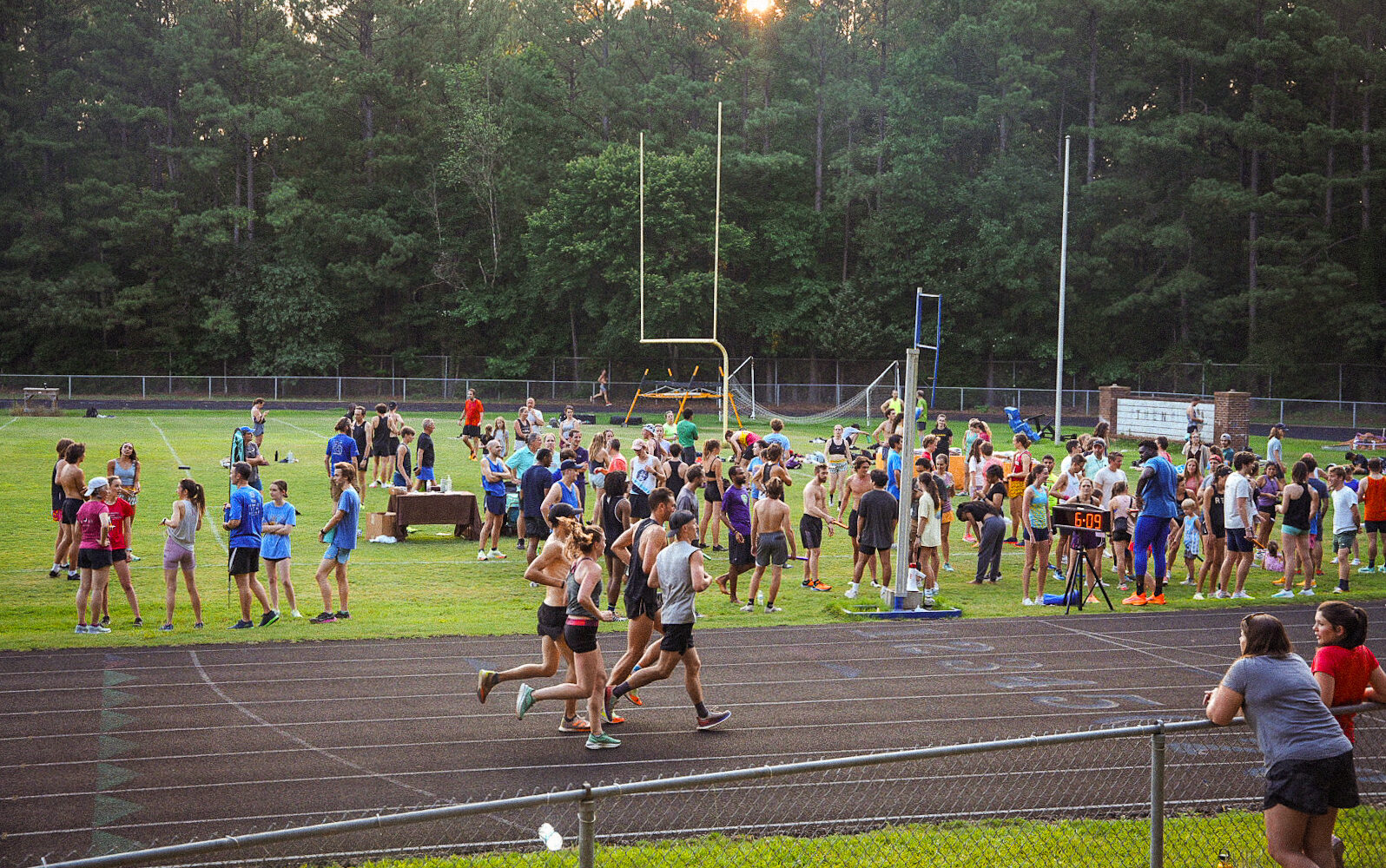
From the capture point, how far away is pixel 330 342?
5741cm

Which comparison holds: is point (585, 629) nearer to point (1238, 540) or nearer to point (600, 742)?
point (600, 742)

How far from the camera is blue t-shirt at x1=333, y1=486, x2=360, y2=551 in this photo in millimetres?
13141

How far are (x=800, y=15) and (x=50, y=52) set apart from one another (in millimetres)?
37165

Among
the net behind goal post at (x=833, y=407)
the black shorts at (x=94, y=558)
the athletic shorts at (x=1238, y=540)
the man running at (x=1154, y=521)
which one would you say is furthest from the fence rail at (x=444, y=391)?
the black shorts at (x=94, y=558)

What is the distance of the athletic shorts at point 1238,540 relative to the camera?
15.2 meters

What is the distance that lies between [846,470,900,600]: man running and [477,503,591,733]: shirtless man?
19.7ft

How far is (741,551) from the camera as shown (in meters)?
15.0

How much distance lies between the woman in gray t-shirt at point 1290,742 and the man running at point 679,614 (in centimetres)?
444

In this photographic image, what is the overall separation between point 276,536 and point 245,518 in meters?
0.39

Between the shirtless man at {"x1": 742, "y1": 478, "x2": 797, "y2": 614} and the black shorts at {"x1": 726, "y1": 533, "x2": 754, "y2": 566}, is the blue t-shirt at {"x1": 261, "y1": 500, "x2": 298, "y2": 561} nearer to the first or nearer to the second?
the black shorts at {"x1": 726, "y1": 533, "x2": 754, "y2": 566}

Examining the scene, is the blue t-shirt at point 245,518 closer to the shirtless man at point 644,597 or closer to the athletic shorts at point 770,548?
the shirtless man at point 644,597

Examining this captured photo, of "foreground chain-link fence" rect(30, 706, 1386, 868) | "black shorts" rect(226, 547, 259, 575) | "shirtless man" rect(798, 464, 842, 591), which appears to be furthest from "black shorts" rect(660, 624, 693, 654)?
"shirtless man" rect(798, 464, 842, 591)

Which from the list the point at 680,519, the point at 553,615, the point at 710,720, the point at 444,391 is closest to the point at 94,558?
the point at 553,615

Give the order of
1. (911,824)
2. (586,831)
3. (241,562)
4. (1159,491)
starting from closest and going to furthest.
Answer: (586,831) → (911,824) → (241,562) → (1159,491)
